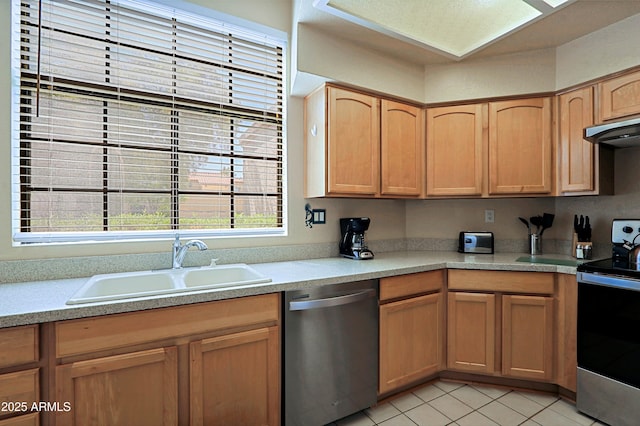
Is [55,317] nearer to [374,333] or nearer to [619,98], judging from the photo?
[374,333]

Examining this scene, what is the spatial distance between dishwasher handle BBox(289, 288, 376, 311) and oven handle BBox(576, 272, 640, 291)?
4.17 feet

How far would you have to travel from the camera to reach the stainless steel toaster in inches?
105

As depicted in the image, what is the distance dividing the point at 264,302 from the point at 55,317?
830mm

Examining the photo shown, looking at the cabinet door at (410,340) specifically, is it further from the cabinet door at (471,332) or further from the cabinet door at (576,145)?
the cabinet door at (576,145)

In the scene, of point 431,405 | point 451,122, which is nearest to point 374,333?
point 431,405

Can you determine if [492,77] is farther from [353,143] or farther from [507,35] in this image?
[353,143]

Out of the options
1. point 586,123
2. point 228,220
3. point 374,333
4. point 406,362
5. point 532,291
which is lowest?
point 406,362

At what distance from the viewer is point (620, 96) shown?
6.70ft

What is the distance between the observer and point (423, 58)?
2.52m

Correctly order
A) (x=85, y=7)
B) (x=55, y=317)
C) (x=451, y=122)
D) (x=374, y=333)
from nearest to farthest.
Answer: (x=55, y=317)
(x=85, y=7)
(x=374, y=333)
(x=451, y=122)

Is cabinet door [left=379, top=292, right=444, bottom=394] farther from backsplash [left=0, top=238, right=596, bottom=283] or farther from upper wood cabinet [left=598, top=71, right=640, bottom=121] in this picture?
upper wood cabinet [left=598, top=71, right=640, bottom=121]

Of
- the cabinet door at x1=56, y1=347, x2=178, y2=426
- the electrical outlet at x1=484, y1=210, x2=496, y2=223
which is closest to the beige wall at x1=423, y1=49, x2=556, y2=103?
the electrical outlet at x1=484, y1=210, x2=496, y2=223

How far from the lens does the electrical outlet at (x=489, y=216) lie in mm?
2850

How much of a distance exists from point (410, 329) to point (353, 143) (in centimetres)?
135
